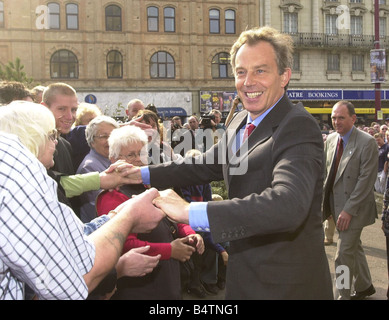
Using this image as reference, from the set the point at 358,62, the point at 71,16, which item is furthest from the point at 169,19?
the point at 358,62

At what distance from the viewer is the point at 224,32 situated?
101ft

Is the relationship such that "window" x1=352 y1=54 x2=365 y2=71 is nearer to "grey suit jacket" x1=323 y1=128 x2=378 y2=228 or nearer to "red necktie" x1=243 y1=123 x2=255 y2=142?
"grey suit jacket" x1=323 y1=128 x2=378 y2=228

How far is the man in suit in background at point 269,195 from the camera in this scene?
1.73 meters

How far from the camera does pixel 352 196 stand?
480cm

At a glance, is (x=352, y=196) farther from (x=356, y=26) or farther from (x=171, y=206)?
(x=356, y=26)

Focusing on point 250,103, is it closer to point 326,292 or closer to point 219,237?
point 219,237

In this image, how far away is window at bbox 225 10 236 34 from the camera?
31123 millimetres

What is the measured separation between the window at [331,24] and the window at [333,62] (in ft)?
6.00

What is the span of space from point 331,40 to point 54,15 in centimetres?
2132

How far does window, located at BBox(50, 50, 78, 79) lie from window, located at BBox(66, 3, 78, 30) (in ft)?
5.98

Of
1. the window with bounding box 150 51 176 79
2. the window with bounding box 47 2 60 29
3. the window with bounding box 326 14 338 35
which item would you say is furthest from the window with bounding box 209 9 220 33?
the window with bounding box 47 2 60 29

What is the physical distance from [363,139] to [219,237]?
377cm

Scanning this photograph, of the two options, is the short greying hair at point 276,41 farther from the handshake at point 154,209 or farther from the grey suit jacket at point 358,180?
the grey suit jacket at point 358,180
